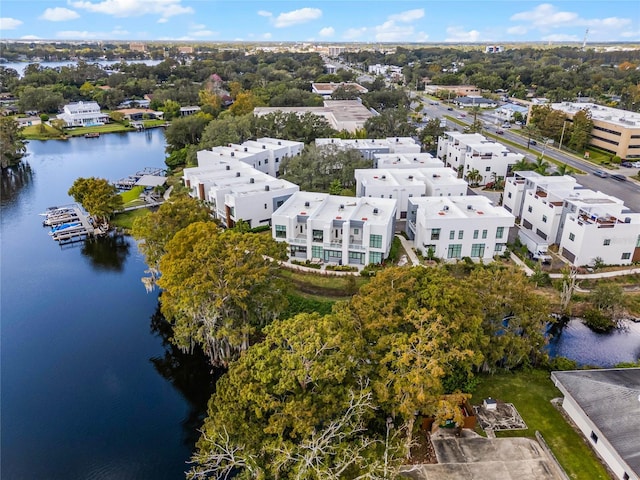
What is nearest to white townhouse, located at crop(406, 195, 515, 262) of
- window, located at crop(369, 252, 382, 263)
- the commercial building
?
window, located at crop(369, 252, 382, 263)

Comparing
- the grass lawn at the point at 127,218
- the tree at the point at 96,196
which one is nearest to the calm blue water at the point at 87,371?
the grass lawn at the point at 127,218

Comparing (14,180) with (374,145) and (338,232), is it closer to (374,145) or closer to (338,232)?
(374,145)

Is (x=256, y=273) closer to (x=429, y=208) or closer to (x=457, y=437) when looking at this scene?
(x=457, y=437)

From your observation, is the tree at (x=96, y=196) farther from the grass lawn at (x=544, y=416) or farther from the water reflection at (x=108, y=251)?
the grass lawn at (x=544, y=416)

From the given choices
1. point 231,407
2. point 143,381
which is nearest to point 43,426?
point 143,381

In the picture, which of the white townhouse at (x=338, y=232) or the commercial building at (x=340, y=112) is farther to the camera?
the commercial building at (x=340, y=112)

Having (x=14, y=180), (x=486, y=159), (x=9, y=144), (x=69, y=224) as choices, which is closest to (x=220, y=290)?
(x=69, y=224)

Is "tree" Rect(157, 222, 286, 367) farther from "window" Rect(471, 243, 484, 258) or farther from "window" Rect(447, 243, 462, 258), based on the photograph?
"window" Rect(471, 243, 484, 258)
